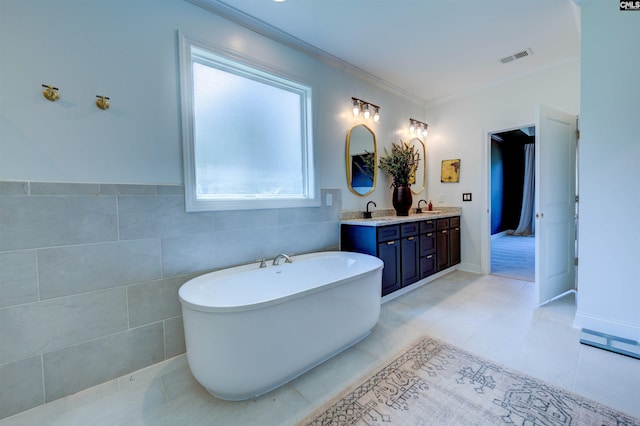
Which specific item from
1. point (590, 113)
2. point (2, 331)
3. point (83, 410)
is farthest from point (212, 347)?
point (590, 113)

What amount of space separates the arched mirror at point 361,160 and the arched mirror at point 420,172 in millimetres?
1036

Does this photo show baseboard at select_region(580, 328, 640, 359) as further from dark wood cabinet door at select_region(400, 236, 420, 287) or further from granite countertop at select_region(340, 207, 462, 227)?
granite countertop at select_region(340, 207, 462, 227)

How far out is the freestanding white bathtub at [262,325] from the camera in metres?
1.41

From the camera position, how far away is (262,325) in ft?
4.76

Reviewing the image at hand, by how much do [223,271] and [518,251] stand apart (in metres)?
5.86

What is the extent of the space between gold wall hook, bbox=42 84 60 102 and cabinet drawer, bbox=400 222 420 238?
2979mm

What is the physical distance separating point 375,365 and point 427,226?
208 centimetres

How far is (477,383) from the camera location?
1.60 m

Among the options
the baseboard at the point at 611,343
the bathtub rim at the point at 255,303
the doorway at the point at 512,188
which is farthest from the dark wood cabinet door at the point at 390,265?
the doorway at the point at 512,188

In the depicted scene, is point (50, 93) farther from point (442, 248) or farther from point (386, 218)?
point (442, 248)

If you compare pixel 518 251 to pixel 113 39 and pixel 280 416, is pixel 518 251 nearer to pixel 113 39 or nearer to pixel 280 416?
pixel 280 416

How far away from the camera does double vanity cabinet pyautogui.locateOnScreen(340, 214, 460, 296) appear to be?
110 inches

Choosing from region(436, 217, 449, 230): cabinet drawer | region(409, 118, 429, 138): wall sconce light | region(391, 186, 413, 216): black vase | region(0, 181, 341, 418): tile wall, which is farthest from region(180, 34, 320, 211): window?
region(409, 118, 429, 138): wall sconce light

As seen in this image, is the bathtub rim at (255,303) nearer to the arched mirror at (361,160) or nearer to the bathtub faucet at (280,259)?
the bathtub faucet at (280,259)
